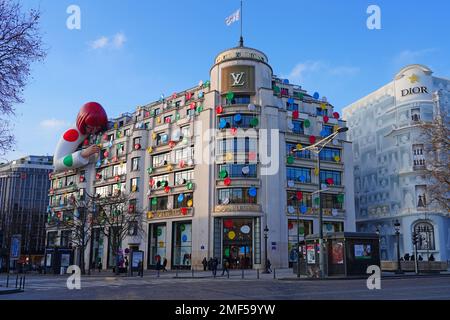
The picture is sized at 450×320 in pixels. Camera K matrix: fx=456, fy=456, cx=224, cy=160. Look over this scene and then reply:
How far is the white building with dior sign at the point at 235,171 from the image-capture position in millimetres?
53656

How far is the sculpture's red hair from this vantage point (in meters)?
73.2

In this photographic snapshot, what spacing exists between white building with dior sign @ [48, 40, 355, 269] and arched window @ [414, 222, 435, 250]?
31.5 feet

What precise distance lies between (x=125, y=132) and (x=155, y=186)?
12.8 meters

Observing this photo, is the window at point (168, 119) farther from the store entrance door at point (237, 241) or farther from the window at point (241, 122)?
the store entrance door at point (237, 241)

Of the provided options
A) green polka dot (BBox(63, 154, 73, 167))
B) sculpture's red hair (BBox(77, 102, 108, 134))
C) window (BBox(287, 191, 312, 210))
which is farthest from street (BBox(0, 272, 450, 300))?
sculpture's red hair (BBox(77, 102, 108, 134))

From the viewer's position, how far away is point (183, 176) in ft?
194

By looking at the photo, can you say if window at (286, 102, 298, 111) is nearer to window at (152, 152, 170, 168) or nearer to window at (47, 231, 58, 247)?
window at (152, 152, 170, 168)

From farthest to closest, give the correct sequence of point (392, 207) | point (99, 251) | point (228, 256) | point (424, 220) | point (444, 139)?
point (99, 251), point (392, 207), point (424, 220), point (228, 256), point (444, 139)

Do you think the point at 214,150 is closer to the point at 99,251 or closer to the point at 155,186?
the point at 155,186

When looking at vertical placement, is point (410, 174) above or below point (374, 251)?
above

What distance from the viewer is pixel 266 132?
55.2 m

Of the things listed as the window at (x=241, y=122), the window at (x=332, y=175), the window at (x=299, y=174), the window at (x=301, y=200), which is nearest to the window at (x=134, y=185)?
the window at (x=241, y=122)

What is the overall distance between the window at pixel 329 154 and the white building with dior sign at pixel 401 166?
10202mm

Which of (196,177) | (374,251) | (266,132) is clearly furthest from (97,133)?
(374,251)
